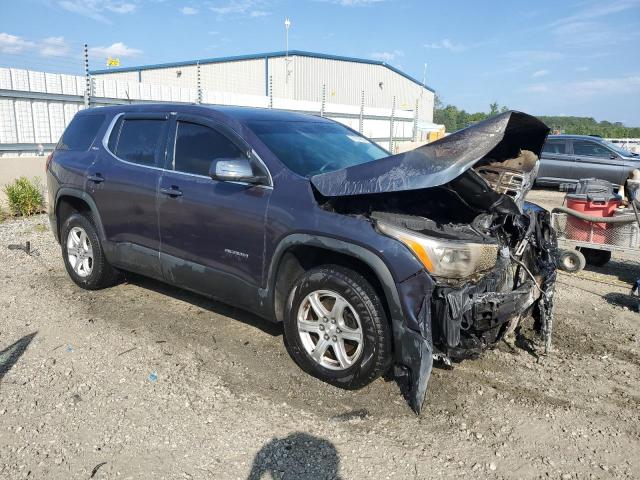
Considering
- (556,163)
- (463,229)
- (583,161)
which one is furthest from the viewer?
(556,163)

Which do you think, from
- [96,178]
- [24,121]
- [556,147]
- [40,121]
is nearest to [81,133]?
[96,178]

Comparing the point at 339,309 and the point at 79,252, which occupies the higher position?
the point at 339,309

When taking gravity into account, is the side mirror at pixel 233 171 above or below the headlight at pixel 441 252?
above

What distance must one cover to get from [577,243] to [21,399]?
20.0 ft

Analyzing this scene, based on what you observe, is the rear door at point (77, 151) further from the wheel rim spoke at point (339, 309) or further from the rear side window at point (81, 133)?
the wheel rim spoke at point (339, 309)

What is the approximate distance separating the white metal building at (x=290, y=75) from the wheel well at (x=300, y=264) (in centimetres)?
2922

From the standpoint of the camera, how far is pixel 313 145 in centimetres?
430

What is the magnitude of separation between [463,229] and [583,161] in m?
12.6

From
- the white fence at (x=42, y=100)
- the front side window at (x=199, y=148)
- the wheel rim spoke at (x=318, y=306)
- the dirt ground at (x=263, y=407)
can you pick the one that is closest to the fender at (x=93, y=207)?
the dirt ground at (x=263, y=407)

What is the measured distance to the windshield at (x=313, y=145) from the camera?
3.96 meters

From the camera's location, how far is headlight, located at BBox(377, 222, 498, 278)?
316 cm

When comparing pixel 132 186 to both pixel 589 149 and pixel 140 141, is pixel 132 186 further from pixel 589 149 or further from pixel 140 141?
pixel 589 149

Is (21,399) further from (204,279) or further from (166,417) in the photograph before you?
(204,279)

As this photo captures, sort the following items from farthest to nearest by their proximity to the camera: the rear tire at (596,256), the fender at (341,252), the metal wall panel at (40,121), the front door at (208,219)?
1. the metal wall panel at (40,121)
2. the rear tire at (596,256)
3. the front door at (208,219)
4. the fender at (341,252)
